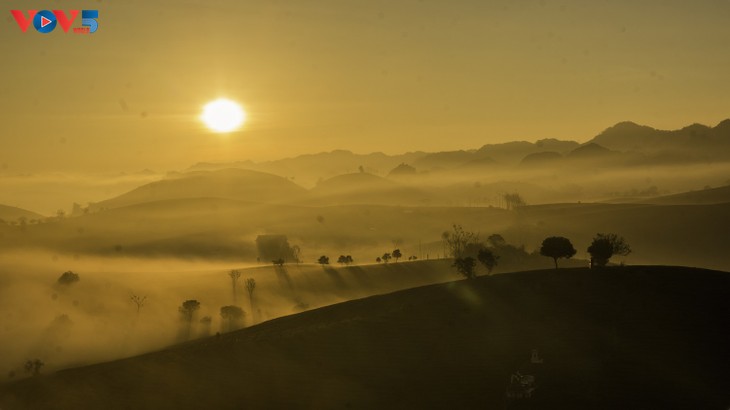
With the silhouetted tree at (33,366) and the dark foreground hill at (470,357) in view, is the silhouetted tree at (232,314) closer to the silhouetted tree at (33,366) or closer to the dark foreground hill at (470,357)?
the silhouetted tree at (33,366)

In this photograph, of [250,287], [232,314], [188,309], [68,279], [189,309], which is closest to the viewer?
[232,314]

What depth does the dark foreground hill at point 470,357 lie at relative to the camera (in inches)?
2499

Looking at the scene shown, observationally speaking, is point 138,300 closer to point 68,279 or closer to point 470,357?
point 68,279

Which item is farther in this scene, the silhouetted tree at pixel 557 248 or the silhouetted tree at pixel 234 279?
the silhouetted tree at pixel 234 279

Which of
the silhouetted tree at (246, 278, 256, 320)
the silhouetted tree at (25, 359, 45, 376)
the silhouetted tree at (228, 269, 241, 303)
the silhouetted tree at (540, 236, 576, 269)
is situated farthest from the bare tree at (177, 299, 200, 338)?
the silhouetted tree at (540, 236, 576, 269)

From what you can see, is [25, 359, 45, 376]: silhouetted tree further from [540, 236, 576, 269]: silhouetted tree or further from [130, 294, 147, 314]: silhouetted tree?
[540, 236, 576, 269]: silhouetted tree

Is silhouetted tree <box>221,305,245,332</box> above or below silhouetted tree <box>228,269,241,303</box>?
below

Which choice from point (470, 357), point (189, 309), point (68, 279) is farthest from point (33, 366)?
point (470, 357)

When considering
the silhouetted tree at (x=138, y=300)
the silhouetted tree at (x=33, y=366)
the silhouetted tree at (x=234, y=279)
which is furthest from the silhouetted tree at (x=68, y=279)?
the silhouetted tree at (x=33, y=366)

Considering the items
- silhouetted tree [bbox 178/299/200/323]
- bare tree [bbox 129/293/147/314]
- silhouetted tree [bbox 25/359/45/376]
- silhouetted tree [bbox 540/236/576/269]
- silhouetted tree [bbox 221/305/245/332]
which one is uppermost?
silhouetted tree [bbox 540/236/576/269]

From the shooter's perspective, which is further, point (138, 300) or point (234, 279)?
point (234, 279)

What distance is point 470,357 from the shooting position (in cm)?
7238

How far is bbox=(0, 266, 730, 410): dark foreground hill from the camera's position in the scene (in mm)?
63469

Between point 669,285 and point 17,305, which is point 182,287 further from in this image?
point 669,285
